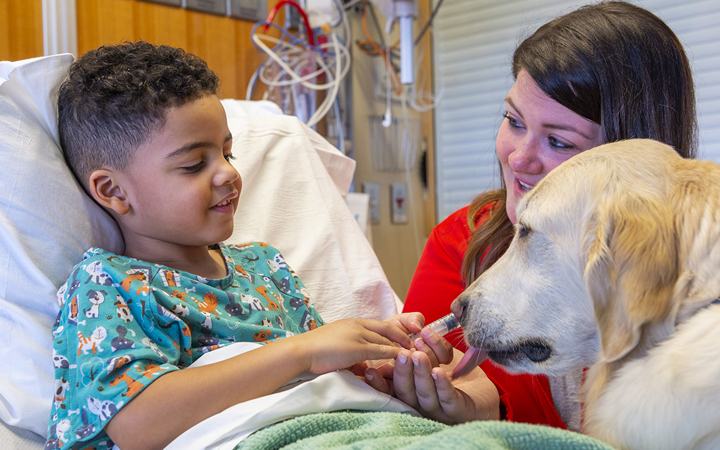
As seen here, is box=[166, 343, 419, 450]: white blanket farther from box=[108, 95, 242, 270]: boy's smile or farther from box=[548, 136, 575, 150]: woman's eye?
box=[548, 136, 575, 150]: woman's eye

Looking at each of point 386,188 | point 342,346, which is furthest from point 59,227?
point 386,188

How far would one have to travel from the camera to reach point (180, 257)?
3.61 ft

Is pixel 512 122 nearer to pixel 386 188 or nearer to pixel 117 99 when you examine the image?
pixel 117 99

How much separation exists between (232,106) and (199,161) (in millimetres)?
697

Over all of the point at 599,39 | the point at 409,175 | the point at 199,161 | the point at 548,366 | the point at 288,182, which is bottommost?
the point at 409,175

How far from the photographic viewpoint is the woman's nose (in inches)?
45.4

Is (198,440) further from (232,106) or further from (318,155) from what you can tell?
(232,106)

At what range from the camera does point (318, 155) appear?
1.62 metres

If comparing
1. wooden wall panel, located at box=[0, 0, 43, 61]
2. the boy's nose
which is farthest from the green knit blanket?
wooden wall panel, located at box=[0, 0, 43, 61]

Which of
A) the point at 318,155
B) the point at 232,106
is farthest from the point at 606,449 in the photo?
the point at 232,106

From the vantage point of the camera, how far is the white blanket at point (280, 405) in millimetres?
775

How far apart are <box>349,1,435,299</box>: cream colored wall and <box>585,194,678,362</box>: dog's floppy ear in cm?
194

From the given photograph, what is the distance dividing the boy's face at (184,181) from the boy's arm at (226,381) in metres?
0.29

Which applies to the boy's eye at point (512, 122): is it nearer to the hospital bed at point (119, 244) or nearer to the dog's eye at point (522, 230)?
the dog's eye at point (522, 230)
